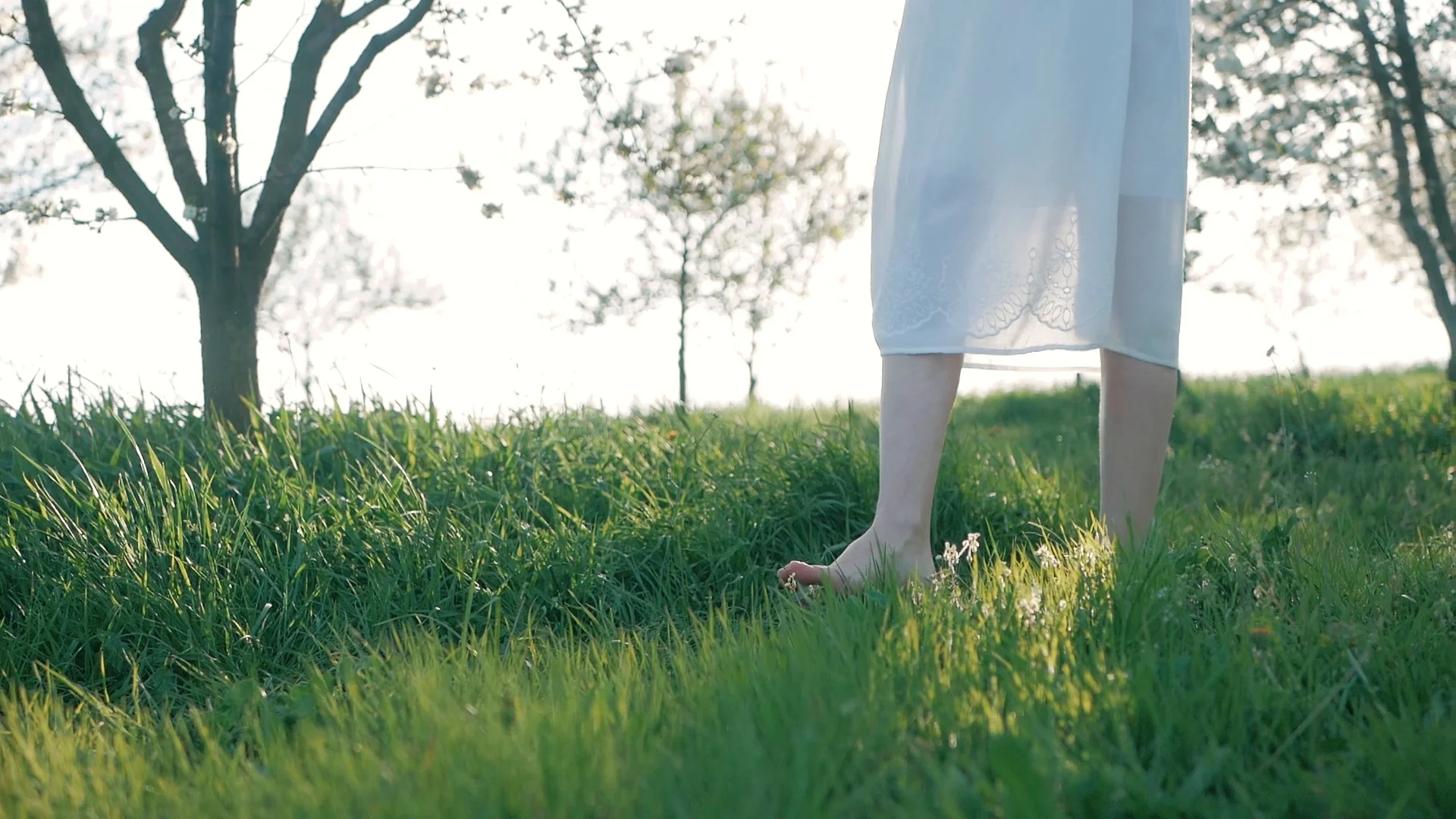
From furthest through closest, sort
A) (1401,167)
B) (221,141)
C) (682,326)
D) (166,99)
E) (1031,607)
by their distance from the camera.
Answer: (682,326), (1401,167), (166,99), (221,141), (1031,607)

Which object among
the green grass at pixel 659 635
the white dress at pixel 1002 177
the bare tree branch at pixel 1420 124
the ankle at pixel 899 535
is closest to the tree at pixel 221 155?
the green grass at pixel 659 635

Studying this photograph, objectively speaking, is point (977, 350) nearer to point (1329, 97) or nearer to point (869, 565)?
point (869, 565)

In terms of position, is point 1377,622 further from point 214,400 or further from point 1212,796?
point 214,400

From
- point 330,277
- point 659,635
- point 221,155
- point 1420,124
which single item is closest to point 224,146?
point 221,155

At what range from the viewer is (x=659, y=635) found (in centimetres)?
271

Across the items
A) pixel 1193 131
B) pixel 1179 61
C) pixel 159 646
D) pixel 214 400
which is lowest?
pixel 159 646

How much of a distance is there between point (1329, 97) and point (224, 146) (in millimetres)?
6588

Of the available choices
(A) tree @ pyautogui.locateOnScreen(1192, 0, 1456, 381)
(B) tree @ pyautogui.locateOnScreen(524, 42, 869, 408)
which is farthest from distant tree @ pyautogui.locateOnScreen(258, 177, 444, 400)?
(A) tree @ pyautogui.locateOnScreen(1192, 0, 1456, 381)

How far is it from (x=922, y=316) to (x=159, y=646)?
6.59 ft

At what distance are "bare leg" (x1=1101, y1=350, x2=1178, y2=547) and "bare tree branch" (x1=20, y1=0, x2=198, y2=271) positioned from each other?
3798 millimetres

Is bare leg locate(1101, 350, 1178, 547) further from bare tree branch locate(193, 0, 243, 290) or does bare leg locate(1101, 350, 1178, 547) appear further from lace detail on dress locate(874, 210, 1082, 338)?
bare tree branch locate(193, 0, 243, 290)

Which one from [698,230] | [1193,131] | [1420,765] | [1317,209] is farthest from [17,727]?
[698,230]

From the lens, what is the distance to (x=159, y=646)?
2.85 metres

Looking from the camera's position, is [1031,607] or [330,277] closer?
[1031,607]
